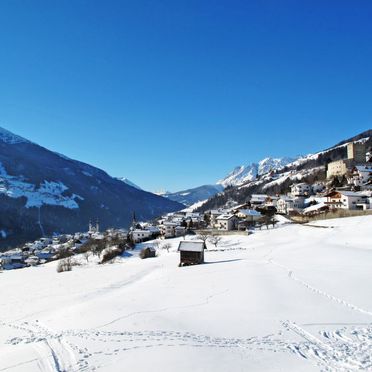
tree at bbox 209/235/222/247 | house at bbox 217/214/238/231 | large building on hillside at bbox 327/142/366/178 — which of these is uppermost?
large building on hillside at bbox 327/142/366/178

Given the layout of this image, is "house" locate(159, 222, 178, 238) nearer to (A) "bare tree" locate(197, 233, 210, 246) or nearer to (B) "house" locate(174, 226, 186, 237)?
(B) "house" locate(174, 226, 186, 237)

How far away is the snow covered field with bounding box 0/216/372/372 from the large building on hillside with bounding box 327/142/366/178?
349 ft

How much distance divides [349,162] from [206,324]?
129 m

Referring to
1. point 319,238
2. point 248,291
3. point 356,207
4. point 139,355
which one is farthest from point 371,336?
point 356,207

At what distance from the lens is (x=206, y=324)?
1738cm

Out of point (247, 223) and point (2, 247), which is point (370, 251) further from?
point (2, 247)

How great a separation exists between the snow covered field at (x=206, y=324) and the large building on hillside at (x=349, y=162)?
106356 millimetres

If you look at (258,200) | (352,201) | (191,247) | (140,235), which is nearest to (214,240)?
(191,247)

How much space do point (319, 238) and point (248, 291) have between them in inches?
1462

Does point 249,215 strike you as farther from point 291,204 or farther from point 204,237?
point 204,237

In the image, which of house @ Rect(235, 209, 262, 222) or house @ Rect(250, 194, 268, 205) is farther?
house @ Rect(250, 194, 268, 205)

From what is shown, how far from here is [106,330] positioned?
1708 centimetres

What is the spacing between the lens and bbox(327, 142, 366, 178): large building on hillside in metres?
131

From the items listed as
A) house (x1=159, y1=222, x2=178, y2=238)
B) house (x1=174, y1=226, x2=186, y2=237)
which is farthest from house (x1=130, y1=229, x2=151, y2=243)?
house (x1=174, y1=226, x2=186, y2=237)
